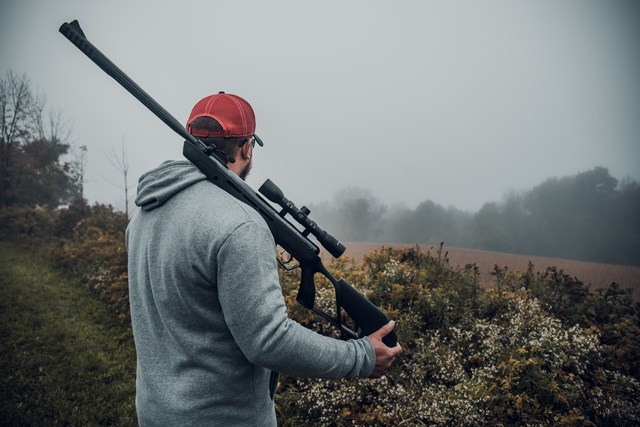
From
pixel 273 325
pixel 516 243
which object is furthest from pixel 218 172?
pixel 516 243

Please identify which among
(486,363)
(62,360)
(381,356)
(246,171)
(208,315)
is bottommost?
(62,360)

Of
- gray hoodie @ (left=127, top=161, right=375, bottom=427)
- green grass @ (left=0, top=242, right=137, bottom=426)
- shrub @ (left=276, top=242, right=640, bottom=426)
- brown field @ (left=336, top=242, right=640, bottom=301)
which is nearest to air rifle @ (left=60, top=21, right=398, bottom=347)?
gray hoodie @ (left=127, top=161, right=375, bottom=427)

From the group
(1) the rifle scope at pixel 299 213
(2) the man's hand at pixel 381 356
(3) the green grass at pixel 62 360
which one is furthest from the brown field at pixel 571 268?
(3) the green grass at pixel 62 360

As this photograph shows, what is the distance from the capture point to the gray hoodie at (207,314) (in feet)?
3.13

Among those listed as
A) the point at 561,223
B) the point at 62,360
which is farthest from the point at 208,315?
the point at 561,223

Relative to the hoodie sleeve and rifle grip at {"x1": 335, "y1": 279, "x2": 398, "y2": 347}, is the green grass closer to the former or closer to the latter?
rifle grip at {"x1": 335, "y1": 279, "x2": 398, "y2": 347}

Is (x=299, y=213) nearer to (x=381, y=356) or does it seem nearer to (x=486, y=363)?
(x=381, y=356)

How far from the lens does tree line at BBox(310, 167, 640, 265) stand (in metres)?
4.94

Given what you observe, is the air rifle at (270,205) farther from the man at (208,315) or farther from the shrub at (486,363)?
the shrub at (486,363)

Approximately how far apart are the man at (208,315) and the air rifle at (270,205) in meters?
0.11

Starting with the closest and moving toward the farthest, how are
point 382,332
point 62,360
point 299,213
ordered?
point 382,332 → point 299,213 → point 62,360

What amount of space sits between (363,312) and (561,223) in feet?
23.3

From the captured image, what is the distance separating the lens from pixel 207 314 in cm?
104

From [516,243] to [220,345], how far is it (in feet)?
24.1
